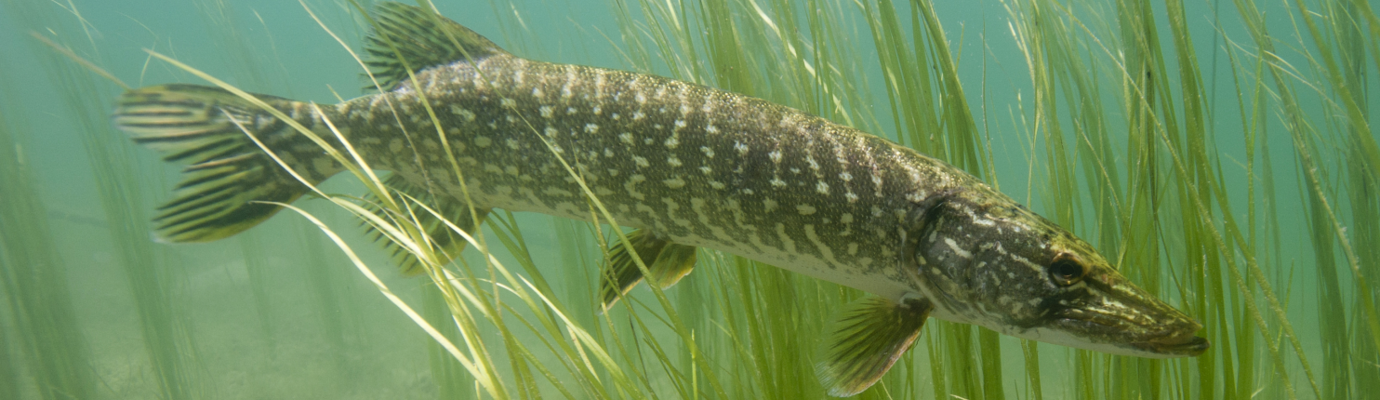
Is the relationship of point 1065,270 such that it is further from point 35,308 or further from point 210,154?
point 35,308

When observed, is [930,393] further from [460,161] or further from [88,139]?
[88,139]

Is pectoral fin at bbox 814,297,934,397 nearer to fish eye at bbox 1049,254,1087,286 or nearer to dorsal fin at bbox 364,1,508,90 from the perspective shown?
fish eye at bbox 1049,254,1087,286

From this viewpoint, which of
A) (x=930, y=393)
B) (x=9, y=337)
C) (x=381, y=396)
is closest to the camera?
(x=930, y=393)

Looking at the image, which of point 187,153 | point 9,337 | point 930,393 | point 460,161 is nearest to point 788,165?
point 460,161

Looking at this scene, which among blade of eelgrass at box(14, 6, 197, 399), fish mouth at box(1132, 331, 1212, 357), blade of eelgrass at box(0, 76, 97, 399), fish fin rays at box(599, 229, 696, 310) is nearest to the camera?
fish mouth at box(1132, 331, 1212, 357)

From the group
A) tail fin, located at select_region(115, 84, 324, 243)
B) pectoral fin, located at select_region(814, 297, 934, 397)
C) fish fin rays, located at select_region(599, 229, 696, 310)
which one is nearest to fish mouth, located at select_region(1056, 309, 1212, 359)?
pectoral fin, located at select_region(814, 297, 934, 397)

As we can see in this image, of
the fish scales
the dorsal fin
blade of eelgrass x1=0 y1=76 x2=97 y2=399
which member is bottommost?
blade of eelgrass x1=0 y1=76 x2=97 y2=399

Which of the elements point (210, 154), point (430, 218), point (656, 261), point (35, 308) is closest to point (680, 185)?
point (656, 261)

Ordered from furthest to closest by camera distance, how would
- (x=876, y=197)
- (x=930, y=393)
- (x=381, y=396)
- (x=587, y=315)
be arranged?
(x=381, y=396) → (x=587, y=315) → (x=930, y=393) → (x=876, y=197)
